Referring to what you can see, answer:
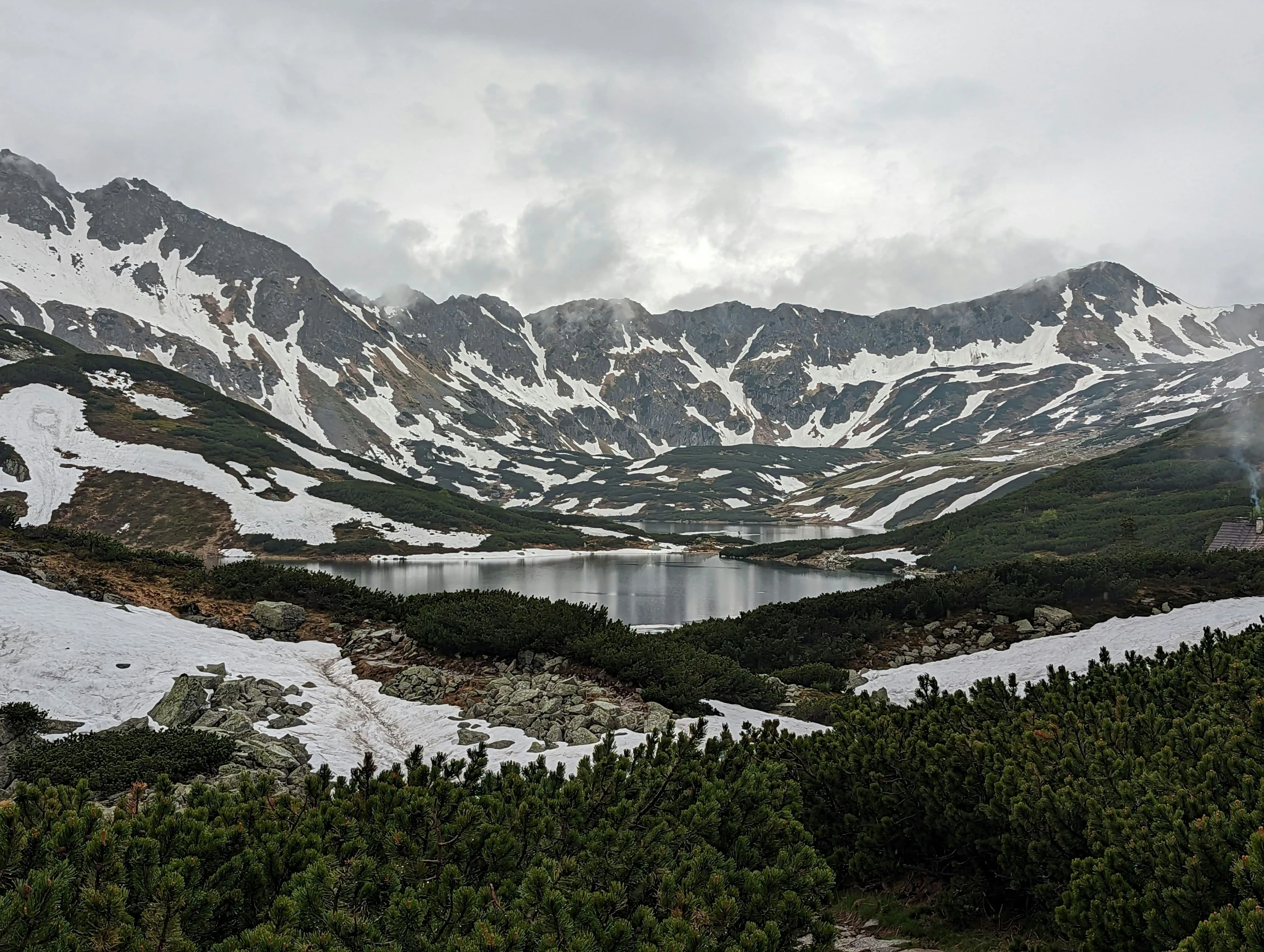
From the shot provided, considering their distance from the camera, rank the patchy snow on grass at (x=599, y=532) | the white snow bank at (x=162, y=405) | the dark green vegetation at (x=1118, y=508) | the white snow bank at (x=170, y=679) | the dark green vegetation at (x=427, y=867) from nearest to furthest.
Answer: the dark green vegetation at (x=427, y=867)
the white snow bank at (x=170, y=679)
the dark green vegetation at (x=1118, y=508)
the white snow bank at (x=162, y=405)
the patchy snow on grass at (x=599, y=532)

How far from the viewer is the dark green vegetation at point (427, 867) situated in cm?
343

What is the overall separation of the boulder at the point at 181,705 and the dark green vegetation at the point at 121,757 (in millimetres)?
1174

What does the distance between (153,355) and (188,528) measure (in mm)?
148733

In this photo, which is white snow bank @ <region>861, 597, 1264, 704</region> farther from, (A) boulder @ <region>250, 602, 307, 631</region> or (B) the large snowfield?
(A) boulder @ <region>250, 602, 307, 631</region>

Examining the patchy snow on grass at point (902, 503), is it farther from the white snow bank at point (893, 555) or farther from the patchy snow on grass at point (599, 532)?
the white snow bank at point (893, 555)

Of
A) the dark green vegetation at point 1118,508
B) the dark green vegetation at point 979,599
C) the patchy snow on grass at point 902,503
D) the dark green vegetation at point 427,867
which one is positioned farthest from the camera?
the patchy snow on grass at point 902,503

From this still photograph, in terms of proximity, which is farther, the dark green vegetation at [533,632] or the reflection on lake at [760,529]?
the reflection on lake at [760,529]

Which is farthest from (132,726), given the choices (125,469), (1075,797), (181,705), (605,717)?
(125,469)

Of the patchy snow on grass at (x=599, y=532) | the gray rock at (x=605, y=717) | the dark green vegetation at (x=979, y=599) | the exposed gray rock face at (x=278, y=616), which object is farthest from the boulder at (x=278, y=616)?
the patchy snow on grass at (x=599, y=532)

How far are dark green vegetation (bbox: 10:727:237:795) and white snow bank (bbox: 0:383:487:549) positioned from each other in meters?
62.3

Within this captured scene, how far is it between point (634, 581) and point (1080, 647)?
145ft

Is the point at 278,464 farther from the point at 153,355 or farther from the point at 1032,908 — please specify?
the point at 153,355

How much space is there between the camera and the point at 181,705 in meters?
11.5

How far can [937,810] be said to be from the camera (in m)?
6.97
